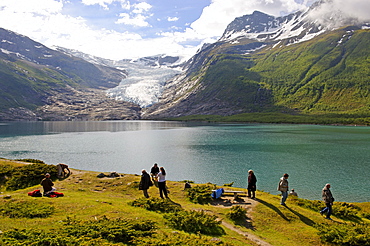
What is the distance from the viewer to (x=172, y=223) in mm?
19734

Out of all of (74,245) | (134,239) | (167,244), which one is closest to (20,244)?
(74,245)

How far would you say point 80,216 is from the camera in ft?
65.0

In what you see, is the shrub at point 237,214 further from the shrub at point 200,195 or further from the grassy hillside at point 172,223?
the shrub at point 200,195

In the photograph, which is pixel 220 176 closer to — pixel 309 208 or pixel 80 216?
pixel 309 208

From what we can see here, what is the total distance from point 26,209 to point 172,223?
11.3 metres

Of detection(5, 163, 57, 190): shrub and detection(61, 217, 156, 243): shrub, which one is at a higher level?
detection(61, 217, 156, 243): shrub

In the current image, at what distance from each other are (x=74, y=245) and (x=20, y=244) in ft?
8.32

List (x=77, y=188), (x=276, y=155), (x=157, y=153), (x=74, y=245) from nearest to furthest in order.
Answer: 1. (x=74, y=245)
2. (x=77, y=188)
3. (x=276, y=155)
4. (x=157, y=153)

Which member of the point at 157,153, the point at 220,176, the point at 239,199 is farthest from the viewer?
the point at 157,153

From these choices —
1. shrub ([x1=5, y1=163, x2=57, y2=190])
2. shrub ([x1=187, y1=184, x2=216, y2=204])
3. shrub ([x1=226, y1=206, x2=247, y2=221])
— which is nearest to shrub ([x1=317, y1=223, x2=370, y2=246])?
shrub ([x1=226, y1=206, x2=247, y2=221])

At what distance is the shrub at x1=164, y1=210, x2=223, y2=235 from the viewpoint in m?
19.3

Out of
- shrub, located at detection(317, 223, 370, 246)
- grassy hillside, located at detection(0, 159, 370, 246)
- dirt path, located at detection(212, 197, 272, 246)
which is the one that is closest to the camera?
grassy hillside, located at detection(0, 159, 370, 246)

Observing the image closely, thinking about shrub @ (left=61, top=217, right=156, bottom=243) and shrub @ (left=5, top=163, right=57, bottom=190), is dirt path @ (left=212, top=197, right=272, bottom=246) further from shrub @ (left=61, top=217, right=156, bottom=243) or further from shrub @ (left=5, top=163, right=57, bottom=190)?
shrub @ (left=5, top=163, right=57, bottom=190)

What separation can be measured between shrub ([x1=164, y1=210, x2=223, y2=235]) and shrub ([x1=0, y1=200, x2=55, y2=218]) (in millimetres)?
9360
